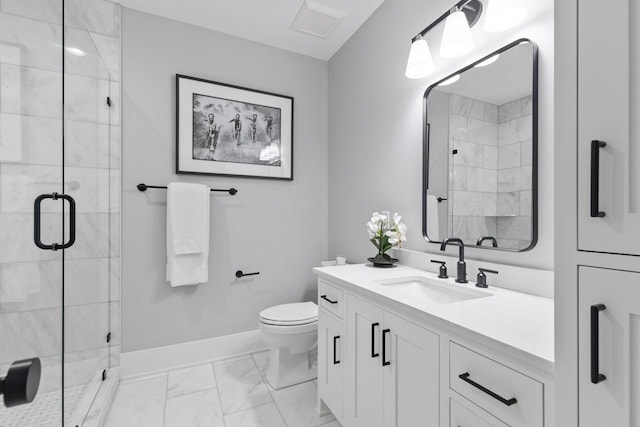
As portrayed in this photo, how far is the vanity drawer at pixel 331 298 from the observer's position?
1430 mm

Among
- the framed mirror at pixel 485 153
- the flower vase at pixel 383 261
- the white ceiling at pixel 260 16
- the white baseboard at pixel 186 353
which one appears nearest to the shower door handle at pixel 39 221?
the white baseboard at pixel 186 353

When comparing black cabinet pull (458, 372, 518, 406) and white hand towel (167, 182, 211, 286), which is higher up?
white hand towel (167, 182, 211, 286)

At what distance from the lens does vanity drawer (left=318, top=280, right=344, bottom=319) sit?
1.43 meters

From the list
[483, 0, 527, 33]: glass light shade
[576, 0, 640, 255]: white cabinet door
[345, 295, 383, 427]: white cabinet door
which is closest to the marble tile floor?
[345, 295, 383, 427]: white cabinet door

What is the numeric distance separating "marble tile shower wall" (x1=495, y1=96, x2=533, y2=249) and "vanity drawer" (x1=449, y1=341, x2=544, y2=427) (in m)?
0.65

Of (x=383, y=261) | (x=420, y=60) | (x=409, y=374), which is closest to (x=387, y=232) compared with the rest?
(x=383, y=261)

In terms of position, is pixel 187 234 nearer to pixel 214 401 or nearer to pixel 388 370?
pixel 214 401

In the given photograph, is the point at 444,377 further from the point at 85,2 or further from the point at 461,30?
the point at 85,2

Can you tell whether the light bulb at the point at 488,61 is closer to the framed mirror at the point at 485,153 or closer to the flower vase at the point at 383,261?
the framed mirror at the point at 485,153

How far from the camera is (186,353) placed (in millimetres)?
2230

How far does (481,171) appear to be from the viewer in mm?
1406

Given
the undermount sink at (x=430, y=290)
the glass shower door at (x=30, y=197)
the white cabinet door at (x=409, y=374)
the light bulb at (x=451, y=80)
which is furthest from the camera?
the light bulb at (x=451, y=80)

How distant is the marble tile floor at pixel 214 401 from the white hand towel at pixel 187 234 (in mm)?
663

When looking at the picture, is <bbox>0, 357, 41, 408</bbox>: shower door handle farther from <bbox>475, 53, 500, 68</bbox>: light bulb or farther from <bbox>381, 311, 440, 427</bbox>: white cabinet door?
→ <bbox>475, 53, 500, 68</bbox>: light bulb
